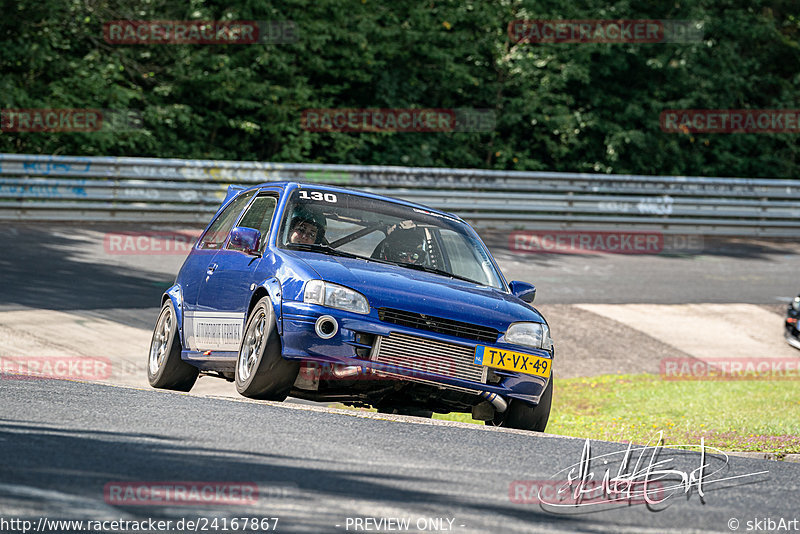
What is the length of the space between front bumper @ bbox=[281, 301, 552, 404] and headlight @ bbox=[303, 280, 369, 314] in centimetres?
4

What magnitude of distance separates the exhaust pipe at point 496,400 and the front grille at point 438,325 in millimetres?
369

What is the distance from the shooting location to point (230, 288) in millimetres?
8164

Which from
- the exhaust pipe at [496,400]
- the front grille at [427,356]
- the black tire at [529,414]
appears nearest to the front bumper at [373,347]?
the front grille at [427,356]

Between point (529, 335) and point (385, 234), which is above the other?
point (385, 234)

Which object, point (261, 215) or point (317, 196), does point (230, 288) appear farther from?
point (317, 196)

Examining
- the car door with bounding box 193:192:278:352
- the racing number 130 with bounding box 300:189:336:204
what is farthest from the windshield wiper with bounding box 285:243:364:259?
the racing number 130 with bounding box 300:189:336:204

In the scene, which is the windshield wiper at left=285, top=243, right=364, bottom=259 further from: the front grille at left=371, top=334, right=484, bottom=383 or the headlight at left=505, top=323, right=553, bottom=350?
the headlight at left=505, top=323, right=553, bottom=350

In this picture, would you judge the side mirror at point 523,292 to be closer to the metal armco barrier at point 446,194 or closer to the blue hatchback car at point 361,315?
the blue hatchback car at point 361,315

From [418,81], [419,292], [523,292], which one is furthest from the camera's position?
[418,81]

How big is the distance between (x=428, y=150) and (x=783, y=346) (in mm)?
12127

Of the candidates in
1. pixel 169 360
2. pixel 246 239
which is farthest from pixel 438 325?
pixel 169 360

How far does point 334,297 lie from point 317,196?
1.44m

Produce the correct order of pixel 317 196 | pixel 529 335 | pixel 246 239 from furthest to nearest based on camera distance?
1. pixel 317 196
2. pixel 246 239
3. pixel 529 335

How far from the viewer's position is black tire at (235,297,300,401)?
7137mm
